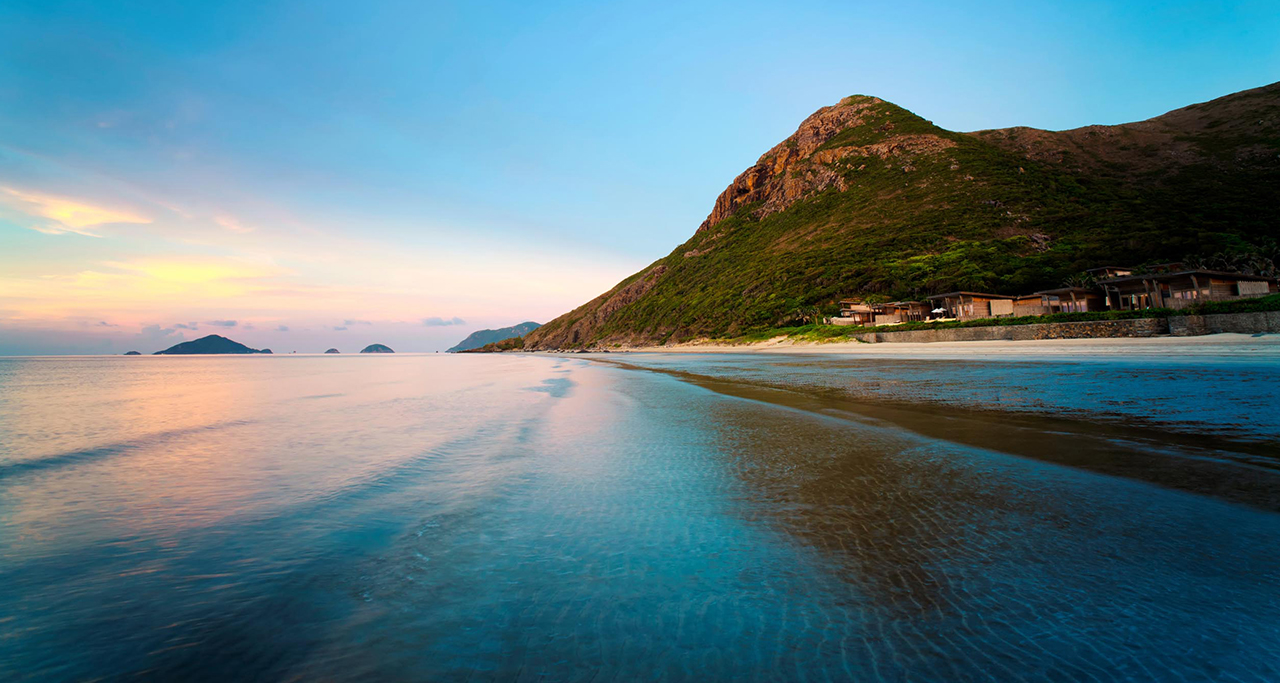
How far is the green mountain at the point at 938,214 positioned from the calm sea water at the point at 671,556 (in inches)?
2538

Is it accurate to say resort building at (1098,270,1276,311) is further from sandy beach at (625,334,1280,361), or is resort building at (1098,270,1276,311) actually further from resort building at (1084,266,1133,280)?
sandy beach at (625,334,1280,361)

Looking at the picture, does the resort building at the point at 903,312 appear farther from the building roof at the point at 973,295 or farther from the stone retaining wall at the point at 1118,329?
the stone retaining wall at the point at 1118,329

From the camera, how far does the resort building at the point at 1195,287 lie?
3978 cm

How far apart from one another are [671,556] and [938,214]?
101 metres

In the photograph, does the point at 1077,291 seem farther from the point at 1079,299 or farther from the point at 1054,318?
the point at 1054,318

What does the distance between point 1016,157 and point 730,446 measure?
135 m

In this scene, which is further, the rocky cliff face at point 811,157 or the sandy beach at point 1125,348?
the rocky cliff face at point 811,157

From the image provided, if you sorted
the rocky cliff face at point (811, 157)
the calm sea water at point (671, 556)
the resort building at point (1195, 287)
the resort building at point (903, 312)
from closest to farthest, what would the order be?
the calm sea water at point (671, 556) → the resort building at point (1195, 287) → the resort building at point (903, 312) → the rocky cliff face at point (811, 157)

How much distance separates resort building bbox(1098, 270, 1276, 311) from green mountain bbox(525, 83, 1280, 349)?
14.7 meters

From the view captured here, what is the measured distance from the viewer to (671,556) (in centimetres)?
343

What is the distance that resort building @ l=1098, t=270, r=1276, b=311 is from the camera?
39781mm

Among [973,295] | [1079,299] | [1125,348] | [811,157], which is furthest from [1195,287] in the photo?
[811,157]

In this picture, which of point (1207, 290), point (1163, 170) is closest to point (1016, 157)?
point (1163, 170)

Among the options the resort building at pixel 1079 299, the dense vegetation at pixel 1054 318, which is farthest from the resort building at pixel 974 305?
the dense vegetation at pixel 1054 318
